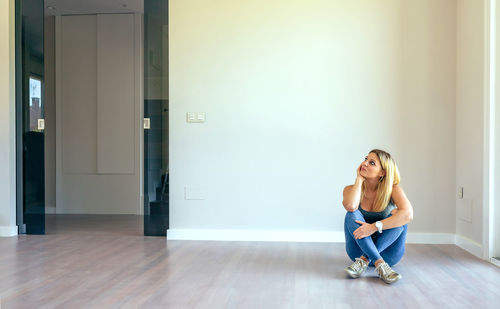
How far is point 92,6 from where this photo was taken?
6.05 metres

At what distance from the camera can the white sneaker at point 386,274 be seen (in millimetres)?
2746

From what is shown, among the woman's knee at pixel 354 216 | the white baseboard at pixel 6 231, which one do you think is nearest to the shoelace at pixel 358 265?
the woman's knee at pixel 354 216

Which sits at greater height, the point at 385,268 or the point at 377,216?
the point at 377,216

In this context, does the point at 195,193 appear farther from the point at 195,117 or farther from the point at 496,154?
the point at 496,154

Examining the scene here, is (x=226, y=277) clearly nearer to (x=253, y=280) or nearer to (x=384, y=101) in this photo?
(x=253, y=280)

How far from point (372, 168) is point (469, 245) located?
56.3 inches

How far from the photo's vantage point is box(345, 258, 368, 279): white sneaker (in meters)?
2.88

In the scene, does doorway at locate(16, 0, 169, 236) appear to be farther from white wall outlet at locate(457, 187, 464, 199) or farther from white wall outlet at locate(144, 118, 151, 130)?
white wall outlet at locate(457, 187, 464, 199)

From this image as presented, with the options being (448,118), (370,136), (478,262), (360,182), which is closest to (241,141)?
(370,136)

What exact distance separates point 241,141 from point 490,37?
2169 mm

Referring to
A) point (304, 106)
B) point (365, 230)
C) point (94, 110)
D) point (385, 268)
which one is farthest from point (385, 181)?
point (94, 110)

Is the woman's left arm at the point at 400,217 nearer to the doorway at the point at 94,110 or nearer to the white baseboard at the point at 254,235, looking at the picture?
the white baseboard at the point at 254,235

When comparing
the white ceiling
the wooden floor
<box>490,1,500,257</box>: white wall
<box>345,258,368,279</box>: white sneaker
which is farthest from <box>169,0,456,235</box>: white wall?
the white ceiling

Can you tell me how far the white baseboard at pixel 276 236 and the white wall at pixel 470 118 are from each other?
232 mm
